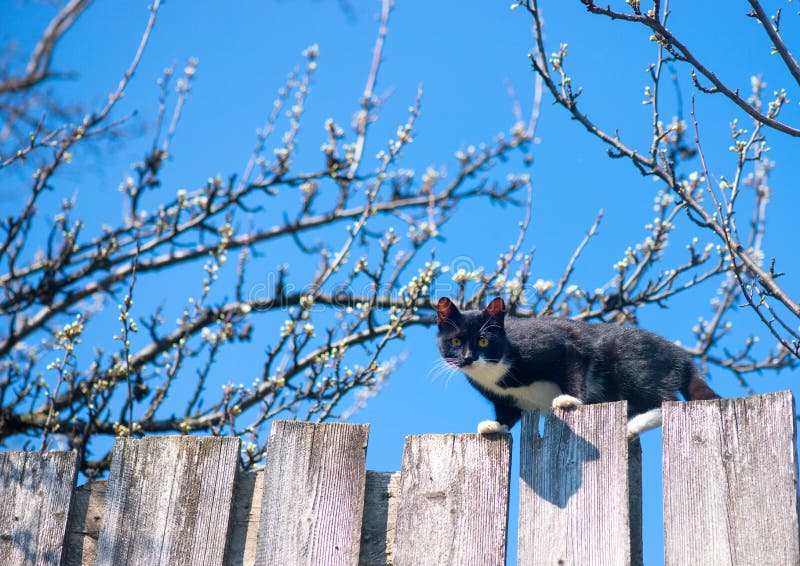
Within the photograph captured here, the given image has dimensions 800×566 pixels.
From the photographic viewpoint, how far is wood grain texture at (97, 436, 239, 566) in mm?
2568

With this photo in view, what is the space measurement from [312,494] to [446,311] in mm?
2032

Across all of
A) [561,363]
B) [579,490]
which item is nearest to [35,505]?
[579,490]

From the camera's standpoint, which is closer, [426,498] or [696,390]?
[426,498]

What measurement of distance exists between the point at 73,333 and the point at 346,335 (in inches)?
70.3

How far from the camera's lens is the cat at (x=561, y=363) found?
13.2 feet

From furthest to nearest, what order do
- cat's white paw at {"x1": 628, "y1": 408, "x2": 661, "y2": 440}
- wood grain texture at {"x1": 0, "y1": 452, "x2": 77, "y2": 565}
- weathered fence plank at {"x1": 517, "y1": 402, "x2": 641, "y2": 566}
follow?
1. cat's white paw at {"x1": 628, "y1": 408, "x2": 661, "y2": 440}
2. wood grain texture at {"x1": 0, "y1": 452, "x2": 77, "y2": 565}
3. weathered fence plank at {"x1": 517, "y1": 402, "x2": 641, "y2": 566}

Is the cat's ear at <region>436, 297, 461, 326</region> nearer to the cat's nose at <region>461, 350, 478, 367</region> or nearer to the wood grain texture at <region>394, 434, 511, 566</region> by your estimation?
the cat's nose at <region>461, 350, 478, 367</region>

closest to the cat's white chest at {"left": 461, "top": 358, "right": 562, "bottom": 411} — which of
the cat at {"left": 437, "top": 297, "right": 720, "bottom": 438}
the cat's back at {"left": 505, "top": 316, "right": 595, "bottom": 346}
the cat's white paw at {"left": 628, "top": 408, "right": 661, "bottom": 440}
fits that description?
the cat at {"left": 437, "top": 297, "right": 720, "bottom": 438}

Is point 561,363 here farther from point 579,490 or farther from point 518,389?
point 579,490

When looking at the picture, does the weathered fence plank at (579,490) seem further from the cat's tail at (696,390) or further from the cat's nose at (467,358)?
the cat's nose at (467,358)

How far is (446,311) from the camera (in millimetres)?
4426

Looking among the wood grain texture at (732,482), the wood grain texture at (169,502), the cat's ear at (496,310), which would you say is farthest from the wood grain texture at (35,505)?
the cat's ear at (496,310)

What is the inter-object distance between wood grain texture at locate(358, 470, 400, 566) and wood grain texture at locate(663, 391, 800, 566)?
0.76 metres

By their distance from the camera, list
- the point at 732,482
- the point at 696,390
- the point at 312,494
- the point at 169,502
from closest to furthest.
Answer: the point at 732,482 < the point at 312,494 < the point at 169,502 < the point at 696,390
